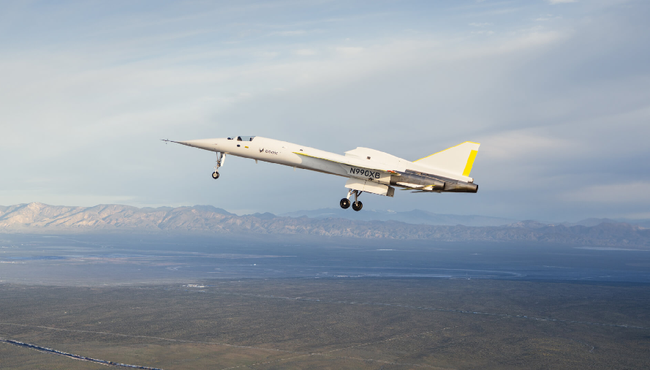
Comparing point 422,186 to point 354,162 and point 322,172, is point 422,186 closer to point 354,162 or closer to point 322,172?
point 354,162

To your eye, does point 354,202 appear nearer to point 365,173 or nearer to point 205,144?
point 365,173

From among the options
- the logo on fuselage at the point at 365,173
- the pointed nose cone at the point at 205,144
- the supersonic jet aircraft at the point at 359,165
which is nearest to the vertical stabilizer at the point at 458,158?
the supersonic jet aircraft at the point at 359,165

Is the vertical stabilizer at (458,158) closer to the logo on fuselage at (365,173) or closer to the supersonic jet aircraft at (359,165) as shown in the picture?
the supersonic jet aircraft at (359,165)

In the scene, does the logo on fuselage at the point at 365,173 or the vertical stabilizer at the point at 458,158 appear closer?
the logo on fuselage at the point at 365,173

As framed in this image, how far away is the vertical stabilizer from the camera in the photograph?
5297 centimetres

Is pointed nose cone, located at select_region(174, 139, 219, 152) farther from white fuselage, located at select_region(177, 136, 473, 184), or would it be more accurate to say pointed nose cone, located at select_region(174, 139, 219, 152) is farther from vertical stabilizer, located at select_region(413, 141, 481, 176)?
vertical stabilizer, located at select_region(413, 141, 481, 176)

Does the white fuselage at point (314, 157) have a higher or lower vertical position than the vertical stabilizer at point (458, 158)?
lower

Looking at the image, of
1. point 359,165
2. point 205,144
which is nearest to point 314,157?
point 359,165

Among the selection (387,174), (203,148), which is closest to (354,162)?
(387,174)

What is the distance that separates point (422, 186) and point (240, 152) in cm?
1997

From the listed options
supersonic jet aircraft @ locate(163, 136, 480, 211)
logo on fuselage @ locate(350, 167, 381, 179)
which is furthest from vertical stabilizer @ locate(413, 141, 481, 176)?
logo on fuselage @ locate(350, 167, 381, 179)

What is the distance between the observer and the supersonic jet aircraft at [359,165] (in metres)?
51.4

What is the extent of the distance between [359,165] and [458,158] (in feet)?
37.3

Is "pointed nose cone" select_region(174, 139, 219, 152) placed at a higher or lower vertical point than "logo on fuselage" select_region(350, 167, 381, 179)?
higher
